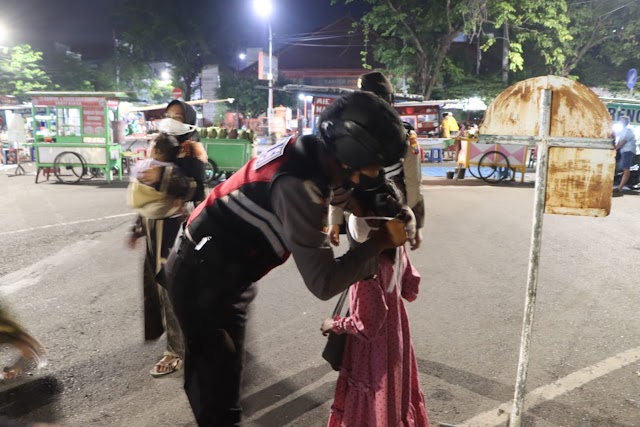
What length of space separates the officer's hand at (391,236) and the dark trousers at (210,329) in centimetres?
53

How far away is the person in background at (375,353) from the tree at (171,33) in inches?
1424

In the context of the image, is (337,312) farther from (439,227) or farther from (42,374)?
(439,227)

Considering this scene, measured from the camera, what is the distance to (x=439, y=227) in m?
8.15

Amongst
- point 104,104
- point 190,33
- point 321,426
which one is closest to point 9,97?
point 104,104

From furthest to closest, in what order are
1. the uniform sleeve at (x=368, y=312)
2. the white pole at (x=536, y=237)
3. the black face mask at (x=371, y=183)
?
the white pole at (x=536, y=237) < the uniform sleeve at (x=368, y=312) < the black face mask at (x=371, y=183)

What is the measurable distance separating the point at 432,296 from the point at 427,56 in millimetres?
17891

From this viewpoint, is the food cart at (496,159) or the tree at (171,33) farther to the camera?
the tree at (171,33)

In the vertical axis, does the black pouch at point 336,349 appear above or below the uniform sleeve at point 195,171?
below

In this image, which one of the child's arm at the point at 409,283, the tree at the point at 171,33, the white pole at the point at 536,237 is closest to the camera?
the white pole at the point at 536,237

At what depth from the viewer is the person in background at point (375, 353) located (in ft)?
7.32

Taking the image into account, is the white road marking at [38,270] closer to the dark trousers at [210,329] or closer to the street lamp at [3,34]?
the dark trousers at [210,329]

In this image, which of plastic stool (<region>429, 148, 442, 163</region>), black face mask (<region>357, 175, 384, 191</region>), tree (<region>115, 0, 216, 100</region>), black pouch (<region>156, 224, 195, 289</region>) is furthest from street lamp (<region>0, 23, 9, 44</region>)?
black face mask (<region>357, 175, 384, 191</region>)

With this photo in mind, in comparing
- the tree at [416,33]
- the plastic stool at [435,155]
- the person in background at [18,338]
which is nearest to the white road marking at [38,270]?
the person in background at [18,338]

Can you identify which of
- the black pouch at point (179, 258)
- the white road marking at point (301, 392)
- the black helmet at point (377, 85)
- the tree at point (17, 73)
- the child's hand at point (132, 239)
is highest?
the tree at point (17, 73)
